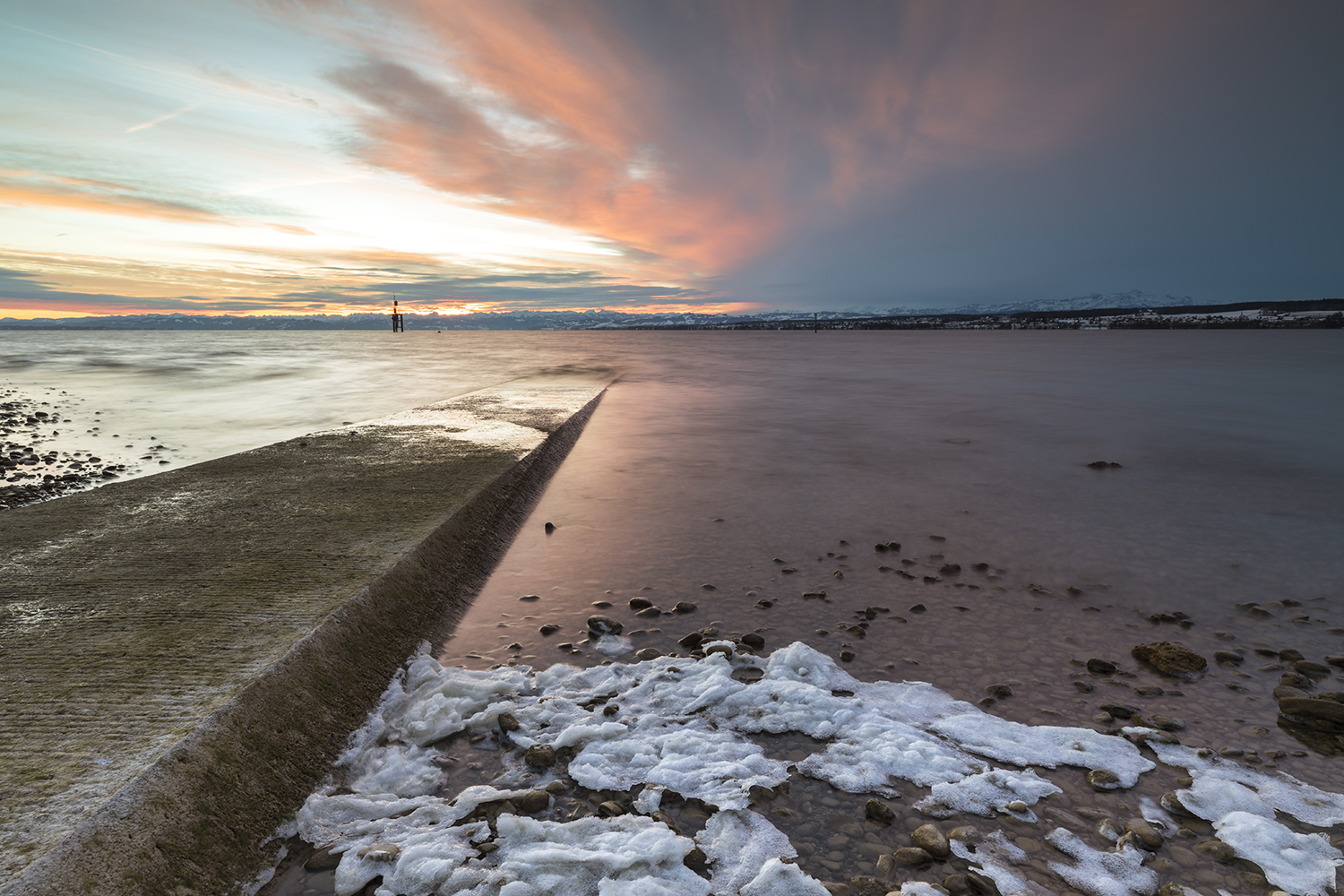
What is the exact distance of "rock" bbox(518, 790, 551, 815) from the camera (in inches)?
127

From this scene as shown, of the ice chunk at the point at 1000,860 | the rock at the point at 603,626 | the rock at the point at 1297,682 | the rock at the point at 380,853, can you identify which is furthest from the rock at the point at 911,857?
the rock at the point at 1297,682

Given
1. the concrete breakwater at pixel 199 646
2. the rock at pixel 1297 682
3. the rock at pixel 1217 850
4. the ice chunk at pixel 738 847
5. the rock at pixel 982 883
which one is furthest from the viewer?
the rock at pixel 1297 682

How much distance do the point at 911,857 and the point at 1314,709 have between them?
313 centimetres

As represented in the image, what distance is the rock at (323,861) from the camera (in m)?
2.84

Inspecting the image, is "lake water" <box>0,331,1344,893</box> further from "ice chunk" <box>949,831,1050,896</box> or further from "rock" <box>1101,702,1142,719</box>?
"ice chunk" <box>949,831,1050,896</box>

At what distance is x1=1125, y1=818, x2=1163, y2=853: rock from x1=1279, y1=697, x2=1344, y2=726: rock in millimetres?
1855

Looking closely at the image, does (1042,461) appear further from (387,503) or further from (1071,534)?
(387,503)

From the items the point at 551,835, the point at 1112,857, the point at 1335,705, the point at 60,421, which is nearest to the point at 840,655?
the point at 1112,857

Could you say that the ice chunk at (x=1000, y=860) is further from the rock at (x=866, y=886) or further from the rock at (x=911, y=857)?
the rock at (x=866, y=886)

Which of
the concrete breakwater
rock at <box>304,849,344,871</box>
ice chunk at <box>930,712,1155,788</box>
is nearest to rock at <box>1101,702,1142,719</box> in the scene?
ice chunk at <box>930,712,1155,788</box>

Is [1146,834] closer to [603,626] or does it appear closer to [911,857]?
[911,857]

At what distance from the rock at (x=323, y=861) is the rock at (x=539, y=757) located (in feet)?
3.21

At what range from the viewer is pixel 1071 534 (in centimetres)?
793

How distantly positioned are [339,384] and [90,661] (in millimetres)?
28827
